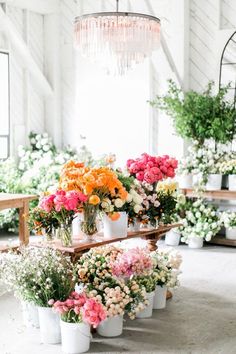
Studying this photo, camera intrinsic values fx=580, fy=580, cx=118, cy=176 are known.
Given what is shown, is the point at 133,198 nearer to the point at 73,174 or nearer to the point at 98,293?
the point at 73,174

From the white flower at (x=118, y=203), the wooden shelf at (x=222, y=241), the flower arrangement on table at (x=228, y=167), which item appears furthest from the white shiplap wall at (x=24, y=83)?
the white flower at (x=118, y=203)

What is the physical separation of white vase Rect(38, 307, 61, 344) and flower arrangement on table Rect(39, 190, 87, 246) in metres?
0.52

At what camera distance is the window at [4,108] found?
350 inches

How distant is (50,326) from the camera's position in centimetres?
413

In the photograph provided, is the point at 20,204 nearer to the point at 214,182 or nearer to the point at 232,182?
the point at 214,182

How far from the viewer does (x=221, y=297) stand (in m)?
5.29

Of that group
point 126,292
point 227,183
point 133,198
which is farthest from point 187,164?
point 126,292

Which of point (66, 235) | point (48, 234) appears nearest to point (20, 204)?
point (48, 234)

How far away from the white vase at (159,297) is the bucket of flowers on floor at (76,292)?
1.00 feet

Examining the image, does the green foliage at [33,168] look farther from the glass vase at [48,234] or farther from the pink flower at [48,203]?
the pink flower at [48,203]

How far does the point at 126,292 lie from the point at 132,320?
481 mm

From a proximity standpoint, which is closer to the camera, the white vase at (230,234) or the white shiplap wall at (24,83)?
the white vase at (230,234)

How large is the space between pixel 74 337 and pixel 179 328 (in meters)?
0.93

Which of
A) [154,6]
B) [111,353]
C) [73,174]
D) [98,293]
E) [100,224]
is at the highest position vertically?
[154,6]
